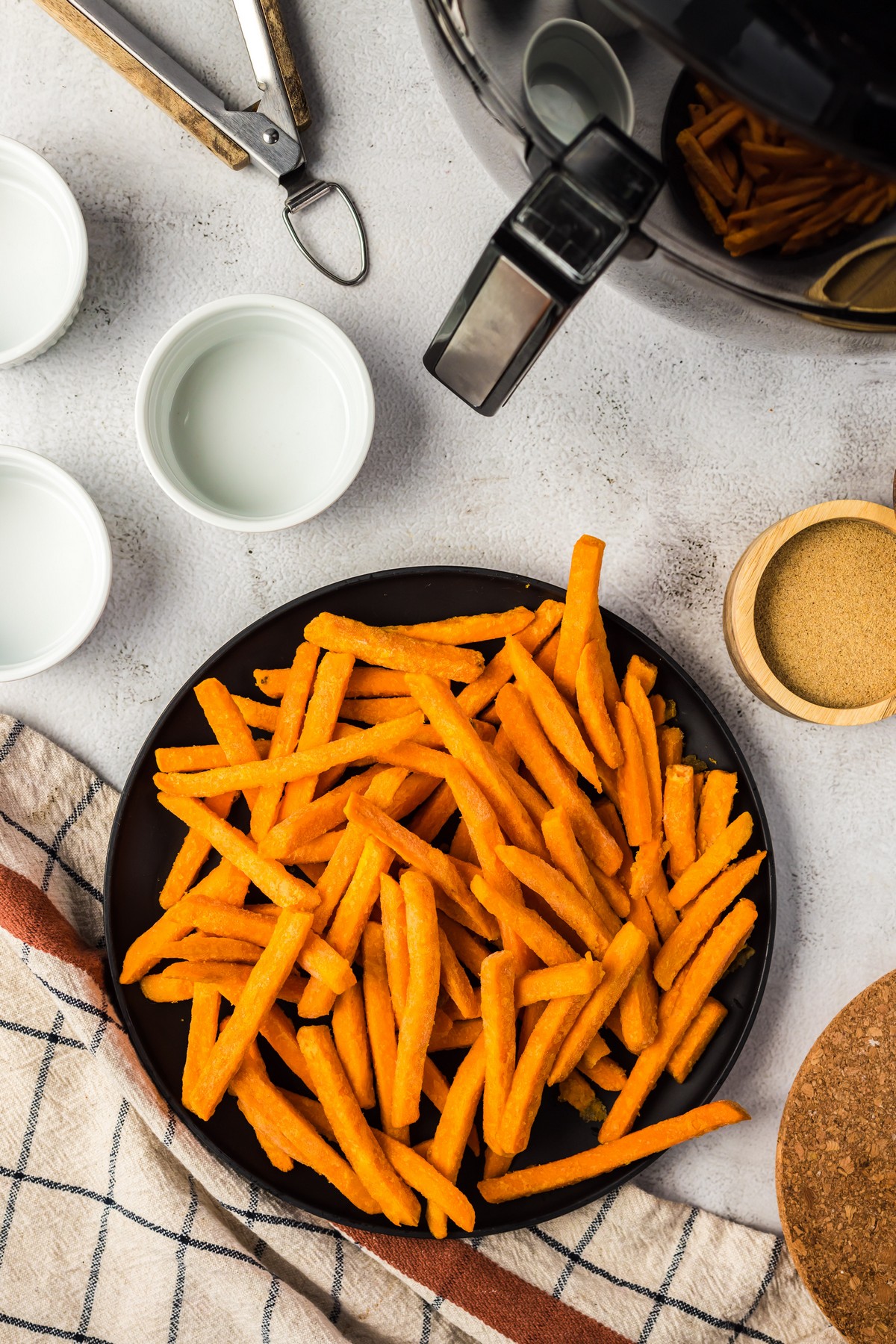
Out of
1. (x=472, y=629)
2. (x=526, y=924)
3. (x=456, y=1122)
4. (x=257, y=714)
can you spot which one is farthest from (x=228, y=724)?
(x=456, y=1122)

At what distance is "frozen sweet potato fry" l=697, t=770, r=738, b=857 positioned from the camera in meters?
1.40

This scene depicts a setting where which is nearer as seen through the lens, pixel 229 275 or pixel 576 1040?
pixel 576 1040

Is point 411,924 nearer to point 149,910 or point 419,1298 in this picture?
point 149,910

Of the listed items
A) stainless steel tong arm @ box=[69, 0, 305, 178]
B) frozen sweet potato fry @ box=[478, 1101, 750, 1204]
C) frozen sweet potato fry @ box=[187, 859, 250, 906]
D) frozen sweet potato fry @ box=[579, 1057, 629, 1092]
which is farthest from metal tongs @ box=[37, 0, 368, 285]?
frozen sweet potato fry @ box=[478, 1101, 750, 1204]

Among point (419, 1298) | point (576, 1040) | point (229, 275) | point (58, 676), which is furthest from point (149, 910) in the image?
point (229, 275)

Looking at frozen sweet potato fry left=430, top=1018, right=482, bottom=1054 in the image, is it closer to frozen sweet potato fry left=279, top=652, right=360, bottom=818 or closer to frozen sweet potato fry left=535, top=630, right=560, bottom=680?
frozen sweet potato fry left=279, top=652, right=360, bottom=818

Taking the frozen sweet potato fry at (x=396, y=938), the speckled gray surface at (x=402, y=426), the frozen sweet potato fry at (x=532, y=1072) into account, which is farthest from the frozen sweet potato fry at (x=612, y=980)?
the speckled gray surface at (x=402, y=426)

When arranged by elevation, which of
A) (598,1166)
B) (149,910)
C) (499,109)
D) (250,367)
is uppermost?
(499,109)

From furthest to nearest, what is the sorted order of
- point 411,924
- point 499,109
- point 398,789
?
point 398,789
point 411,924
point 499,109

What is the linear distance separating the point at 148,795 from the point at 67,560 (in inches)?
14.2

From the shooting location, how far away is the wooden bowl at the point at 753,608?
1395 mm

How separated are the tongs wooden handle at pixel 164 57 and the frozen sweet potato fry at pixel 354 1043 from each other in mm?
1211

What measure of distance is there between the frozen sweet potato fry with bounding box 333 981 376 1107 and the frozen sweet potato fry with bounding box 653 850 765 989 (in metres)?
0.40

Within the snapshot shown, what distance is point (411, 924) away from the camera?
1.22 m
